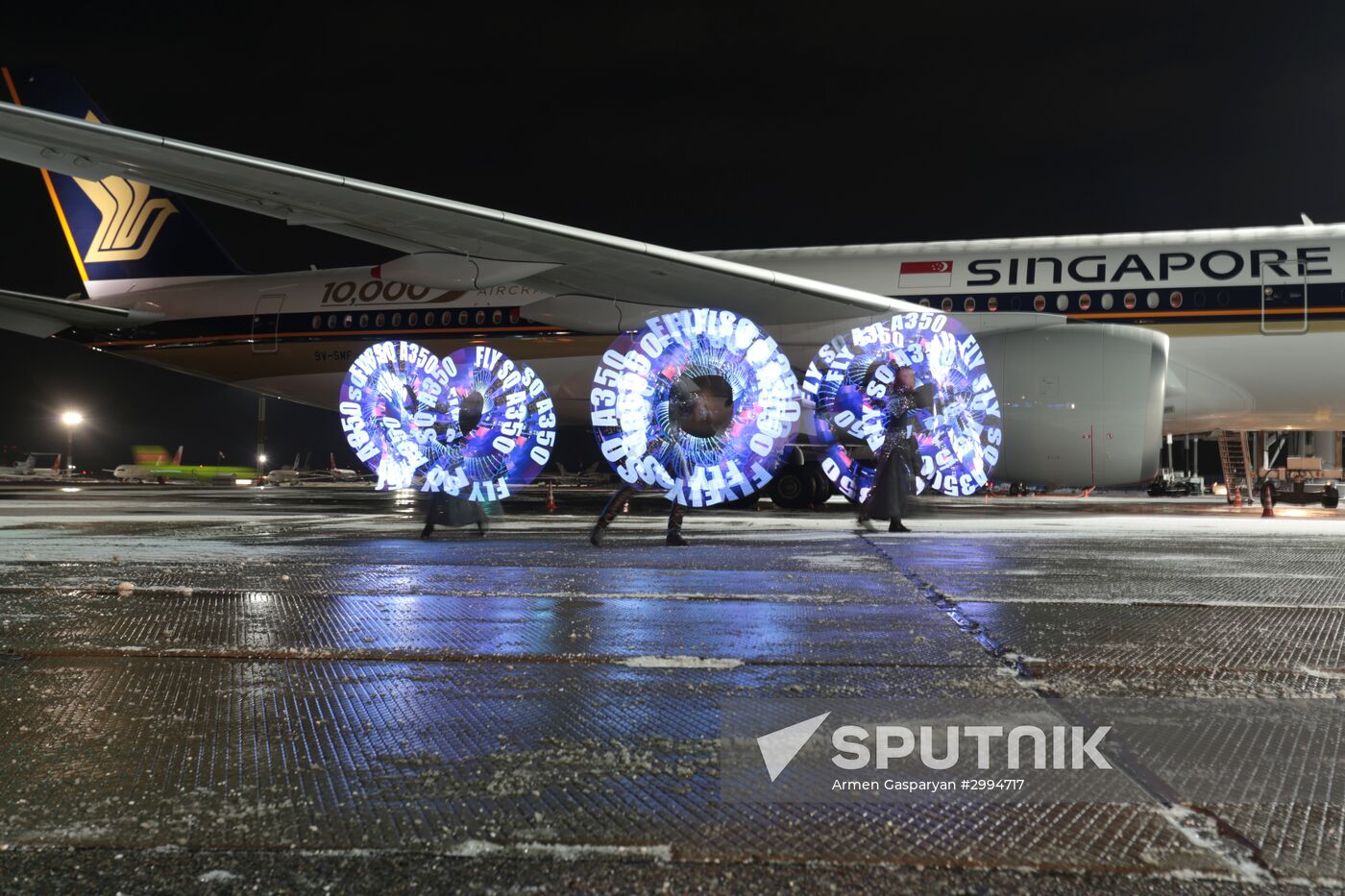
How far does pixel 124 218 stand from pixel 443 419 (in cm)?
1401

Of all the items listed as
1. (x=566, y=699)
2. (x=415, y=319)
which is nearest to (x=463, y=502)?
(x=566, y=699)

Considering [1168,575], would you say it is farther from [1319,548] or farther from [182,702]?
[182,702]

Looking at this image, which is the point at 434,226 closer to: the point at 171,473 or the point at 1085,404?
the point at 1085,404

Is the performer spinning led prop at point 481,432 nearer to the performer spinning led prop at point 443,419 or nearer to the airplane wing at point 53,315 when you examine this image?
the performer spinning led prop at point 443,419

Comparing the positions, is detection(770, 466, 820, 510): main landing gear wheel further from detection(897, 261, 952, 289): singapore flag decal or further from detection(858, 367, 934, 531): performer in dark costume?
detection(858, 367, 934, 531): performer in dark costume

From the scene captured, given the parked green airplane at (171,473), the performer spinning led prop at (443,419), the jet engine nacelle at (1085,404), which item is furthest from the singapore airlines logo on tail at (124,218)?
the parked green airplane at (171,473)

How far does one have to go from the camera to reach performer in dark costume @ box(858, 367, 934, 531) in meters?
10.8

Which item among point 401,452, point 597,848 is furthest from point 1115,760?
point 401,452

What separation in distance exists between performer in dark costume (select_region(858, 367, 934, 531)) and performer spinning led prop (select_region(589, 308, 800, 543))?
1.78 m

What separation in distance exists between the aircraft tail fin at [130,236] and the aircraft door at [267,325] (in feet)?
6.69

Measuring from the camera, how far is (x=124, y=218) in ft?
67.2

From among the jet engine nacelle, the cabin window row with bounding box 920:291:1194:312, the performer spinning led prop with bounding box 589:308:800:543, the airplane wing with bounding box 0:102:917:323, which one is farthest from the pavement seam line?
the cabin window row with bounding box 920:291:1194:312

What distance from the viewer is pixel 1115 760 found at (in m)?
2.50

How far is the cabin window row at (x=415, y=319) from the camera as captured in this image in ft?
56.2
